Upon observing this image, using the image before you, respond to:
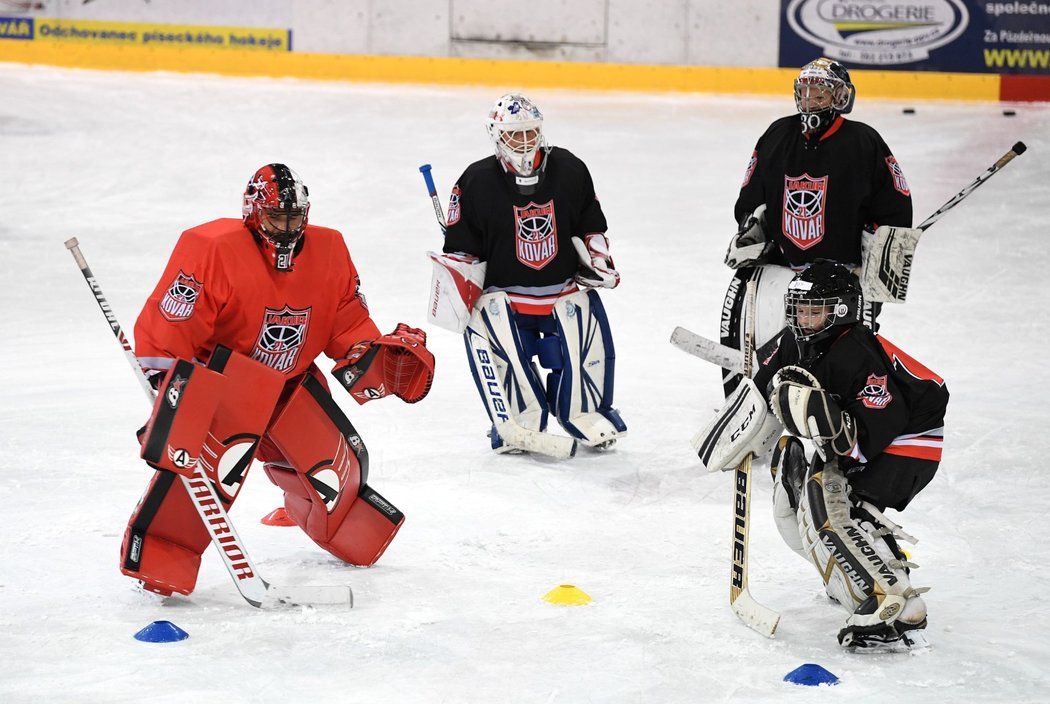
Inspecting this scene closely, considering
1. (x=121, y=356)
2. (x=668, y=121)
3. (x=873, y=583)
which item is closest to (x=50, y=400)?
(x=121, y=356)

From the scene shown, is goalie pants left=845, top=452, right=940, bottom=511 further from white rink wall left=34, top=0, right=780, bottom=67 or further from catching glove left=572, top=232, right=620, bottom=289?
white rink wall left=34, top=0, right=780, bottom=67

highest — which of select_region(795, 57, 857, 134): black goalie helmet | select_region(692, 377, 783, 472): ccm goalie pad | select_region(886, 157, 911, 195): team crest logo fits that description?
select_region(795, 57, 857, 134): black goalie helmet

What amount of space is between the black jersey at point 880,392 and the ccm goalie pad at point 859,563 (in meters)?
0.13

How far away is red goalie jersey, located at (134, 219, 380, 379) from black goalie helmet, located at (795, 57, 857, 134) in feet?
6.44

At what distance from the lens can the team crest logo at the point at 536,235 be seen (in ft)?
17.6

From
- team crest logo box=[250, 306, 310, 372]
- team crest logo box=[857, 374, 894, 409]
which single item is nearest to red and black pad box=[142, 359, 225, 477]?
team crest logo box=[250, 306, 310, 372]

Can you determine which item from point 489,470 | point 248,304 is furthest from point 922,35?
point 248,304

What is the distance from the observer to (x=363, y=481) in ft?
13.6

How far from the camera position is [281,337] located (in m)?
3.91

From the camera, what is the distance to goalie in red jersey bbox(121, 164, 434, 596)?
12.1 ft

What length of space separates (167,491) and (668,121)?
25.9ft

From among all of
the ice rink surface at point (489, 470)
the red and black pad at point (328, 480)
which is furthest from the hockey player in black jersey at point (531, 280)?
the red and black pad at point (328, 480)

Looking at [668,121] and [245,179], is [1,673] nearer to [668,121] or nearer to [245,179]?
[245,179]

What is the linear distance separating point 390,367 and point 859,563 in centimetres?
145
